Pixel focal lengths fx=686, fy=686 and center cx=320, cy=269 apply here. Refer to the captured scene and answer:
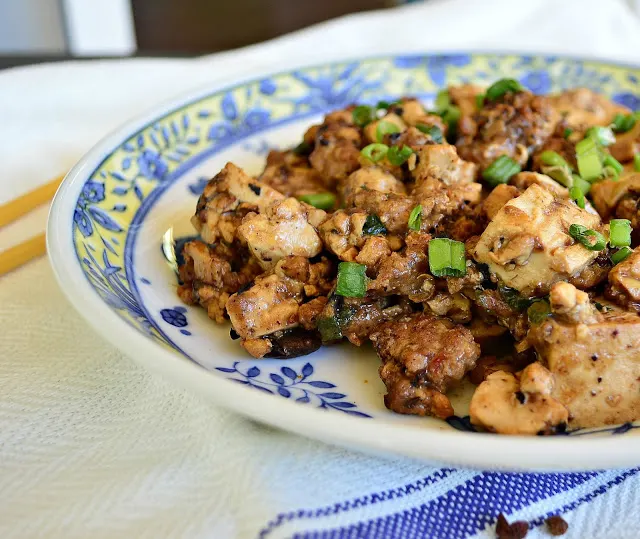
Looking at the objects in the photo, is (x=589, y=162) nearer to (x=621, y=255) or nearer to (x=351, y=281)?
(x=621, y=255)

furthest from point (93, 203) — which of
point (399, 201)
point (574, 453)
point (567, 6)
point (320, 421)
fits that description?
point (567, 6)

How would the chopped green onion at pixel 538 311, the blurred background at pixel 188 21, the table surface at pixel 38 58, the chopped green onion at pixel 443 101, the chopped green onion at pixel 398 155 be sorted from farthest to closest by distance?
the blurred background at pixel 188 21 → the table surface at pixel 38 58 → the chopped green onion at pixel 443 101 → the chopped green onion at pixel 398 155 → the chopped green onion at pixel 538 311

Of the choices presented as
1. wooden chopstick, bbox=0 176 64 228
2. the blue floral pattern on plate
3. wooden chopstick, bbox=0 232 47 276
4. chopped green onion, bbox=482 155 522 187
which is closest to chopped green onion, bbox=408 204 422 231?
chopped green onion, bbox=482 155 522 187

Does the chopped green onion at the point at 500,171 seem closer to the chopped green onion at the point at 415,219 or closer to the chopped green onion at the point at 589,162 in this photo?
the chopped green onion at the point at 589,162

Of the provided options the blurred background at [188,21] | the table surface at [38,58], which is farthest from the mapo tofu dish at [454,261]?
the blurred background at [188,21]

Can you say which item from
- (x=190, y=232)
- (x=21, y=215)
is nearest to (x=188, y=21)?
(x=21, y=215)

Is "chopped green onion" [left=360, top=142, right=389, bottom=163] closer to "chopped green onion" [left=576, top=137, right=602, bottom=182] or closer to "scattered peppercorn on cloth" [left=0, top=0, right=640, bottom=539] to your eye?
"chopped green onion" [left=576, top=137, right=602, bottom=182]

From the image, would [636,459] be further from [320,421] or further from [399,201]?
[399,201]
